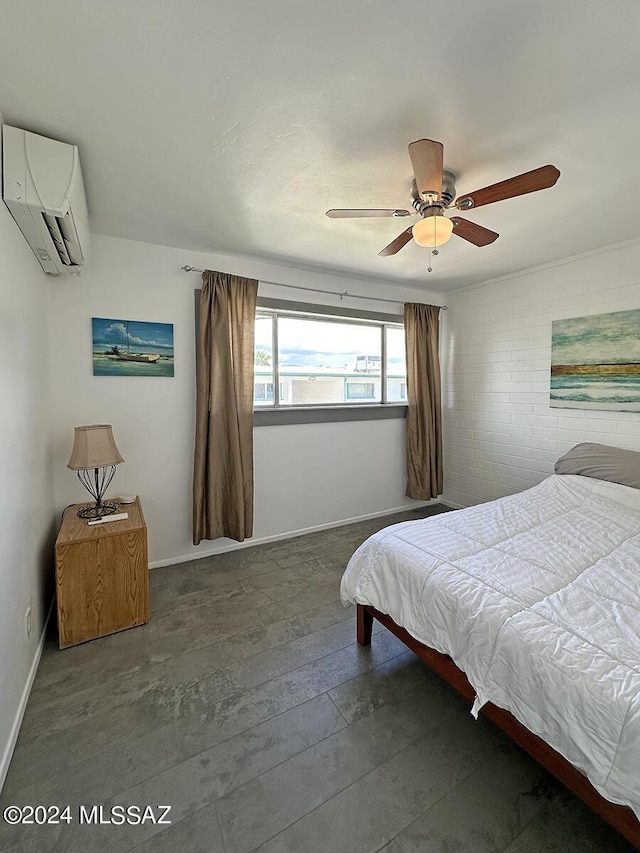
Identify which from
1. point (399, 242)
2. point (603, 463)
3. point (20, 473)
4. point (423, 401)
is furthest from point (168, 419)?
point (603, 463)

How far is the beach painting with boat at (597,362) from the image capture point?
2.73 m

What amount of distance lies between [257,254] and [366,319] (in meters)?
1.28

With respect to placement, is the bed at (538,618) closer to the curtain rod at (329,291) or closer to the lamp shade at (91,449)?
the lamp shade at (91,449)

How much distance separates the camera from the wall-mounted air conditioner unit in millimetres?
1435

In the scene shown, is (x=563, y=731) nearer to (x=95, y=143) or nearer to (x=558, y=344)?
(x=95, y=143)

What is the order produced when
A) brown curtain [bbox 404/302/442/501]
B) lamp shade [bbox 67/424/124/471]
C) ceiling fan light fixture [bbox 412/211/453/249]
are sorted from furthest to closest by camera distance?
brown curtain [bbox 404/302/442/501], lamp shade [bbox 67/424/124/471], ceiling fan light fixture [bbox 412/211/453/249]

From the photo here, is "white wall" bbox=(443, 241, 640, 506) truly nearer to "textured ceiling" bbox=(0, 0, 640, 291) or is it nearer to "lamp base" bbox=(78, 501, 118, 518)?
"textured ceiling" bbox=(0, 0, 640, 291)

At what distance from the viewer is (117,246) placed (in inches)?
101

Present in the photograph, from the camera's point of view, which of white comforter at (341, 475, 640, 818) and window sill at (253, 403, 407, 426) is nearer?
white comforter at (341, 475, 640, 818)

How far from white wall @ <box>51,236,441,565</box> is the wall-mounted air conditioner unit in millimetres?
812

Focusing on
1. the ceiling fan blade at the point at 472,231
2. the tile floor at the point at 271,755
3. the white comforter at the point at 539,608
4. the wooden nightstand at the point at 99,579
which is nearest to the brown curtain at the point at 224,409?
the wooden nightstand at the point at 99,579

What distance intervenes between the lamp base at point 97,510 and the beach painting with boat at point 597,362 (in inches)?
144

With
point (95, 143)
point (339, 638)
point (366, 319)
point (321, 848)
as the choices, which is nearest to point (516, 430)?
point (366, 319)

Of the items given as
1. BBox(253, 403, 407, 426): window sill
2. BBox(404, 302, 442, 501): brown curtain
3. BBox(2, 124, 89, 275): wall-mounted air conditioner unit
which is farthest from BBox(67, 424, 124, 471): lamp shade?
BBox(404, 302, 442, 501): brown curtain
